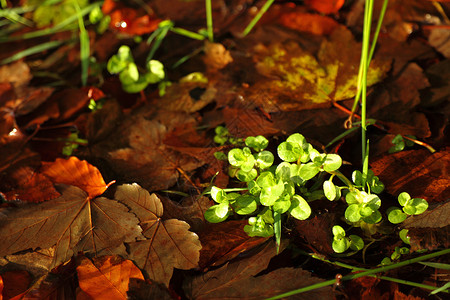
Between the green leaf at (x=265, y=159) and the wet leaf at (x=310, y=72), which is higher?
the wet leaf at (x=310, y=72)

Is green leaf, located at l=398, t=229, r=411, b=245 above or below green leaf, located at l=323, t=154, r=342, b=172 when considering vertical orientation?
below

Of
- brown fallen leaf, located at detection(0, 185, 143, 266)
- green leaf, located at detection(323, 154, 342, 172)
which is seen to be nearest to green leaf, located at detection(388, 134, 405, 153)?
green leaf, located at detection(323, 154, 342, 172)

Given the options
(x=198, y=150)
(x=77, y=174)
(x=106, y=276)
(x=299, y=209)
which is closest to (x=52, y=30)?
(x=77, y=174)

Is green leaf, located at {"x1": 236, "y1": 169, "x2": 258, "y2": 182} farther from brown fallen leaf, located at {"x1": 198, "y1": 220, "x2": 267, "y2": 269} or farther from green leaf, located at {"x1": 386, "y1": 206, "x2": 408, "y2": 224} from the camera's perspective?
green leaf, located at {"x1": 386, "y1": 206, "x2": 408, "y2": 224}

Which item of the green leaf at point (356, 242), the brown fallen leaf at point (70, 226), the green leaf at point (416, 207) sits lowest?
the brown fallen leaf at point (70, 226)


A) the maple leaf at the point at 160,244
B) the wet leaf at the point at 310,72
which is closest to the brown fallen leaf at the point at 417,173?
the wet leaf at the point at 310,72

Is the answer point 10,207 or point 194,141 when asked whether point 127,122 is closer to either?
point 194,141

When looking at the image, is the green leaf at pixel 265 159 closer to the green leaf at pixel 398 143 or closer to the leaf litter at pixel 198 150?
the leaf litter at pixel 198 150
